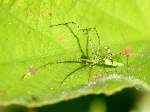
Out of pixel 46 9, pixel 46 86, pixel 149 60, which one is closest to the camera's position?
pixel 46 86

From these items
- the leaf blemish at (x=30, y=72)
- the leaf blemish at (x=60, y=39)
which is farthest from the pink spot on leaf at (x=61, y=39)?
the leaf blemish at (x=30, y=72)

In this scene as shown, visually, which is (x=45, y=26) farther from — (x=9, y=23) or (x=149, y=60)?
(x=149, y=60)

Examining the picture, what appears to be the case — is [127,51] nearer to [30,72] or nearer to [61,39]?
[61,39]

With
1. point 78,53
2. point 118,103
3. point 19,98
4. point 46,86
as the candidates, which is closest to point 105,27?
point 78,53

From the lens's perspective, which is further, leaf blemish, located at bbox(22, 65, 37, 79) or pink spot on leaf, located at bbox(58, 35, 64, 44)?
pink spot on leaf, located at bbox(58, 35, 64, 44)

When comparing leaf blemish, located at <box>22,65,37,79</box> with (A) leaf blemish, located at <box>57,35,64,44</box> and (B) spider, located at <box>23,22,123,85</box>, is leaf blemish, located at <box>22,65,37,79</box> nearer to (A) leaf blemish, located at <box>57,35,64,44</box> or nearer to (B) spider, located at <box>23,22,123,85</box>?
(B) spider, located at <box>23,22,123,85</box>

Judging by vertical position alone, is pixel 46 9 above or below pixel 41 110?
above

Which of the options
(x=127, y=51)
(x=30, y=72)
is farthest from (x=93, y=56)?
(x=30, y=72)

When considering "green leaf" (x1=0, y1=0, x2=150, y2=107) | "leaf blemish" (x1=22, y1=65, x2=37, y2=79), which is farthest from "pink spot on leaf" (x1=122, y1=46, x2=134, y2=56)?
"leaf blemish" (x1=22, y1=65, x2=37, y2=79)
